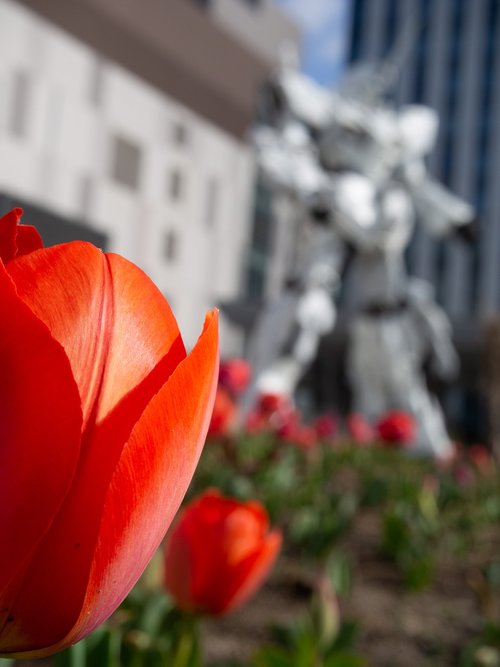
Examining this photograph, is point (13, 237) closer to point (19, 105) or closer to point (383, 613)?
point (383, 613)

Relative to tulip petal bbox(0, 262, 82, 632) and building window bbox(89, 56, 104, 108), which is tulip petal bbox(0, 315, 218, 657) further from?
building window bbox(89, 56, 104, 108)

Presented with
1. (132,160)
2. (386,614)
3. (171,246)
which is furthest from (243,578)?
(171,246)

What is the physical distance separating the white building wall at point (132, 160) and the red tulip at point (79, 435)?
1972 centimetres

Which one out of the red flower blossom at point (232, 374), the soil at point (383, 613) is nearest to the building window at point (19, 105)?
the red flower blossom at point (232, 374)

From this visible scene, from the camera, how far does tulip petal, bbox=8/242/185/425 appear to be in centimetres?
33

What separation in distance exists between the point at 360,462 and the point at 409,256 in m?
33.1

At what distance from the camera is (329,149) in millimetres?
6094

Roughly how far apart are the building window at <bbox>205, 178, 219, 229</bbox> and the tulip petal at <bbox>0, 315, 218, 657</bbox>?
91.0 feet

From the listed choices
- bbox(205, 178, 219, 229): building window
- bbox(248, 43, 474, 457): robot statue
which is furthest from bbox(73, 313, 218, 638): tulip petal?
bbox(205, 178, 219, 229): building window

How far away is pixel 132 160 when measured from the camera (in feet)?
79.7

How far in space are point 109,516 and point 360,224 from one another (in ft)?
17.9

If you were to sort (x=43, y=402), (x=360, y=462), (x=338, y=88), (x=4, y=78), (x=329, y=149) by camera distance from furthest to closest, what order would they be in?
(x=4, y=78) → (x=338, y=88) → (x=329, y=149) → (x=360, y=462) → (x=43, y=402)

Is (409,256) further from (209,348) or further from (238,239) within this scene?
(209,348)

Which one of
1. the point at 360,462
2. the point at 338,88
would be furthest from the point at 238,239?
the point at 360,462
